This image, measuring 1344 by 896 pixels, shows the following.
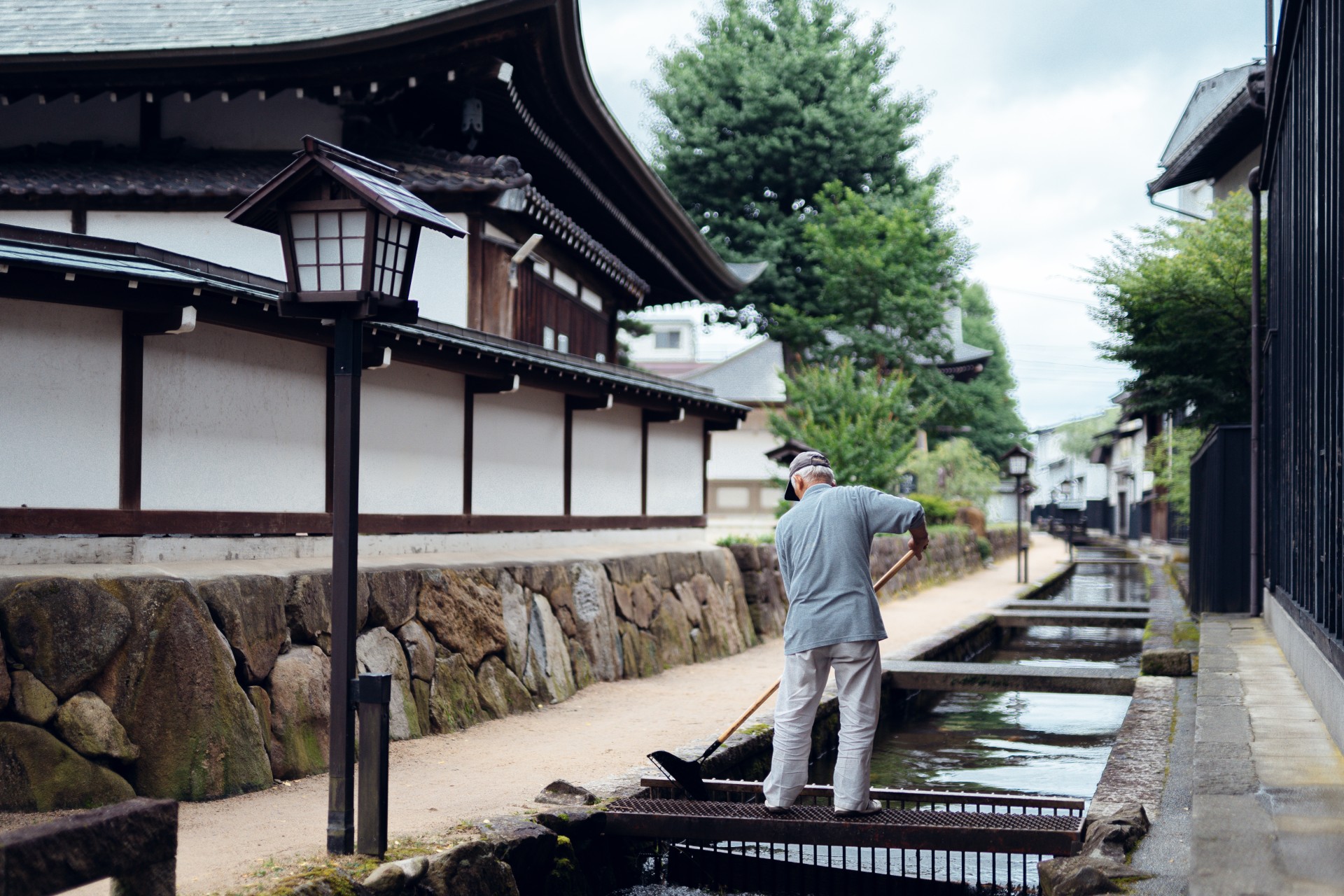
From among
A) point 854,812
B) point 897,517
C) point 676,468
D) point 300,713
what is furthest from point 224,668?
point 676,468

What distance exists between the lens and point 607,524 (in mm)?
15211

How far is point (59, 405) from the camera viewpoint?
7418mm

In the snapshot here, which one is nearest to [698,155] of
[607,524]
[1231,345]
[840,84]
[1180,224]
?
[840,84]

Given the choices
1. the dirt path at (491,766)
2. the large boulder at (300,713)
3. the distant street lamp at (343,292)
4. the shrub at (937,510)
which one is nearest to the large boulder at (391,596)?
the large boulder at (300,713)

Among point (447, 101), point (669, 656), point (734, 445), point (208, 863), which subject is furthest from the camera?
point (734, 445)

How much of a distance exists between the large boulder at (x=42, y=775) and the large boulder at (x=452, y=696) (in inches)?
120

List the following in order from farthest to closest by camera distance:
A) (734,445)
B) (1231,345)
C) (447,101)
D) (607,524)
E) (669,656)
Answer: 1. (734,445)
2. (1231,345)
3. (607,524)
4. (669,656)
5. (447,101)

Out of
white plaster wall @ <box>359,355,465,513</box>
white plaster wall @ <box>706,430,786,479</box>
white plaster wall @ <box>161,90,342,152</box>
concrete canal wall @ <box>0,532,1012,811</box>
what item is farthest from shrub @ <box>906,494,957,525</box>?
white plaster wall @ <box>161,90,342,152</box>

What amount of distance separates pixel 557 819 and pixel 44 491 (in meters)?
3.84

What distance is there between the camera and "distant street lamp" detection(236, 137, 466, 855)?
5398mm

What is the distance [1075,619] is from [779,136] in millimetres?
19288

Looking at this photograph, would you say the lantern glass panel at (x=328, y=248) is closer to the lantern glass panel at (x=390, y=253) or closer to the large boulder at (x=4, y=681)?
the lantern glass panel at (x=390, y=253)

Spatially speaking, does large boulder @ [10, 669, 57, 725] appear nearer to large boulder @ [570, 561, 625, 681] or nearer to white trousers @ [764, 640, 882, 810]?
white trousers @ [764, 640, 882, 810]

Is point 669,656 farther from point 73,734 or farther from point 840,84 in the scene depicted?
point 840,84
